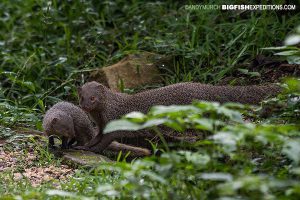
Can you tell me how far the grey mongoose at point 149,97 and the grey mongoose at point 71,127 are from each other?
89mm

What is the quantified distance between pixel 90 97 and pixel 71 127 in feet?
1.05

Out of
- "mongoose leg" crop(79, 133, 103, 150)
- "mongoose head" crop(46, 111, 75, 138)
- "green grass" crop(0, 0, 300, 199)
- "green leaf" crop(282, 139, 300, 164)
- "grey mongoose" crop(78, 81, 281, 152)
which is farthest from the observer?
"green grass" crop(0, 0, 300, 199)

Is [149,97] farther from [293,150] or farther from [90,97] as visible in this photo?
[293,150]

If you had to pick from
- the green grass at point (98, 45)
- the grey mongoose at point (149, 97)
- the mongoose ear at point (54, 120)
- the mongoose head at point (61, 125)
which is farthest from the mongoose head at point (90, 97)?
the green grass at point (98, 45)

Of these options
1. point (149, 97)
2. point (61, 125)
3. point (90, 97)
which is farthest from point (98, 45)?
point (61, 125)

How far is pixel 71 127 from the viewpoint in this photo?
533cm

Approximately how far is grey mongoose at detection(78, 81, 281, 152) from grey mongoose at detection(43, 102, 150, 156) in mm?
89

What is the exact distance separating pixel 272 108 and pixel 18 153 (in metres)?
2.12

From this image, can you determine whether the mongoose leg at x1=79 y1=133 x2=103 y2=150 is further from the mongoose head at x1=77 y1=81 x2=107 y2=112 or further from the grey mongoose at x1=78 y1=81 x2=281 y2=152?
the mongoose head at x1=77 y1=81 x2=107 y2=112

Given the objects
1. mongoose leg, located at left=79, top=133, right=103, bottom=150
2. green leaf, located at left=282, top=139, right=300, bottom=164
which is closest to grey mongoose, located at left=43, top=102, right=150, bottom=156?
mongoose leg, located at left=79, top=133, right=103, bottom=150

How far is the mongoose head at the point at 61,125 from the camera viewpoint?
525 centimetres

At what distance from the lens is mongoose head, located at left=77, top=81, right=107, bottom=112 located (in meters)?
5.49

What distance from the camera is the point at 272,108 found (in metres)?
3.98

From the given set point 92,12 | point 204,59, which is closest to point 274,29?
point 204,59
